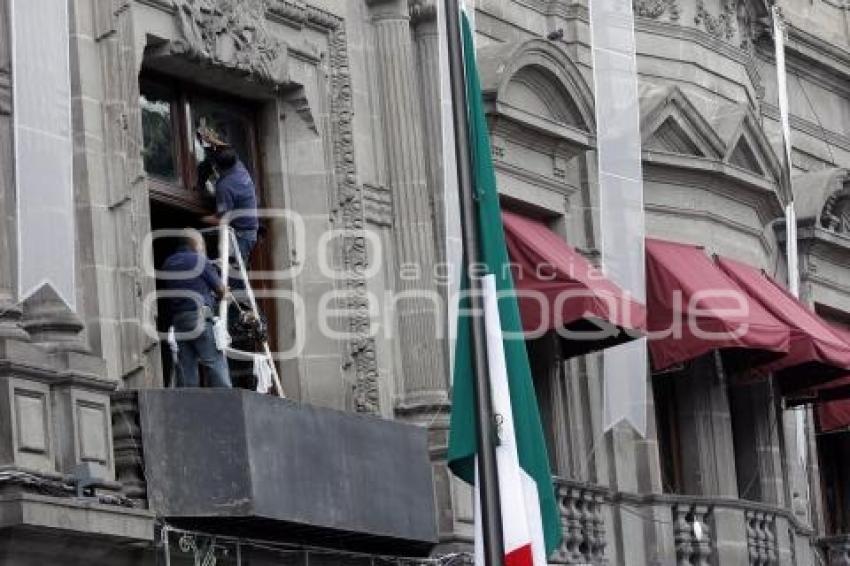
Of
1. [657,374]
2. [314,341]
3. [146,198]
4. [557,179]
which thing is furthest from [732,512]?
[146,198]

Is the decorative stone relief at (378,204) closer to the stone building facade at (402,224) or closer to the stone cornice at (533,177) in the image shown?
the stone building facade at (402,224)

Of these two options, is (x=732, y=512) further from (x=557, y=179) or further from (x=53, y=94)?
(x=53, y=94)

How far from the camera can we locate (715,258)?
108ft

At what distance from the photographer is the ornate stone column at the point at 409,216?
28016mm

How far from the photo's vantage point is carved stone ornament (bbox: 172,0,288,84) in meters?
26.2

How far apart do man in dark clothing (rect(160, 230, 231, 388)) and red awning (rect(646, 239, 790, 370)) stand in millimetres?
6823

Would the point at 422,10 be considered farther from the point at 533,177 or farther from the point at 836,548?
the point at 836,548

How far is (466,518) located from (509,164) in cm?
421

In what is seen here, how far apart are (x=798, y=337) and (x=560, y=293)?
3.78 metres

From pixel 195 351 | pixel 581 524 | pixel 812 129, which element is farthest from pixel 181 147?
pixel 812 129

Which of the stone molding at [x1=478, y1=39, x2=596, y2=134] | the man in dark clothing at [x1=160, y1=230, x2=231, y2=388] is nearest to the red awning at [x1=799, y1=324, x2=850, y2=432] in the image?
the stone molding at [x1=478, y1=39, x2=596, y2=134]

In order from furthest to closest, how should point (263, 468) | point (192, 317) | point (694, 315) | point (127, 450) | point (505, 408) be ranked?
point (694, 315)
point (192, 317)
point (263, 468)
point (127, 450)
point (505, 408)

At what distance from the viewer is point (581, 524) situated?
1187 inches

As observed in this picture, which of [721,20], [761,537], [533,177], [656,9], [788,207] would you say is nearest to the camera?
[533,177]
